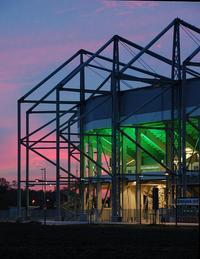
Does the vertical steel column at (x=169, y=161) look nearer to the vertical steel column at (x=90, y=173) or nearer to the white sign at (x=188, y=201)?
the white sign at (x=188, y=201)

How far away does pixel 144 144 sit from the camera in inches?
3511

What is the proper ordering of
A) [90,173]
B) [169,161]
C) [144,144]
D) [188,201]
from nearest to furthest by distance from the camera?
[188,201]
[169,161]
[144,144]
[90,173]

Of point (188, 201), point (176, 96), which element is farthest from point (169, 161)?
point (188, 201)

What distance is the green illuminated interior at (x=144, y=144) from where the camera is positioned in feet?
266

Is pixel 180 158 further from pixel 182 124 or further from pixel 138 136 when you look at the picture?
pixel 138 136

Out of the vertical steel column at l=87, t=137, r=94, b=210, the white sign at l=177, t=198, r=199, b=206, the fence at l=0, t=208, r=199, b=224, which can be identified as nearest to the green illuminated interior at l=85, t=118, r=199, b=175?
the vertical steel column at l=87, t=137, r=94, b=210

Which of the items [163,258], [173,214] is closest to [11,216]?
[173,214]

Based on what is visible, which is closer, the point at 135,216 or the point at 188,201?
the point at 188,201

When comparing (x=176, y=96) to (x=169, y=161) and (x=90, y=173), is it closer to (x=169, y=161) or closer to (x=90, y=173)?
(x=169, y=161)

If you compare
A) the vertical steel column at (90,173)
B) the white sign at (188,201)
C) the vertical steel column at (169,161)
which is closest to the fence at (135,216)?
the white sign at (188,201)

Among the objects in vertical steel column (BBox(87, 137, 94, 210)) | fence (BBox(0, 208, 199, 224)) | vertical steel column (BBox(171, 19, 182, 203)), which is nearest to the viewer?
fence (BBox(0, 208, 199, 224))

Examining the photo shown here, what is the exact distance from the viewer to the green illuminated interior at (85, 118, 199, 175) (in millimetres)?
81125

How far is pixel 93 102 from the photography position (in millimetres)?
86938

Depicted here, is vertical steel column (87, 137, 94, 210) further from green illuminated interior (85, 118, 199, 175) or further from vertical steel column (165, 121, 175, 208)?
vertical steel column (165, 121, 175, 208)
